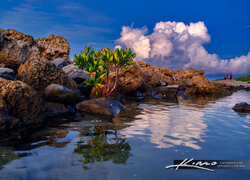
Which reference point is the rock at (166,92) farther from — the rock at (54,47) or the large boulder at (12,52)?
the rock at (54,47)

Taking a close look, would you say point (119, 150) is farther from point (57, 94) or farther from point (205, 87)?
point (205, 87)

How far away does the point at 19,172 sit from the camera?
3406 mm

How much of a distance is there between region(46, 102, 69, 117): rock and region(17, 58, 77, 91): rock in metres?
1.55

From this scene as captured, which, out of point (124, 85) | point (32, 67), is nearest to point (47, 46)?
point (124, 85)

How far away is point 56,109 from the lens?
9.37m

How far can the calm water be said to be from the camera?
11.3 ft

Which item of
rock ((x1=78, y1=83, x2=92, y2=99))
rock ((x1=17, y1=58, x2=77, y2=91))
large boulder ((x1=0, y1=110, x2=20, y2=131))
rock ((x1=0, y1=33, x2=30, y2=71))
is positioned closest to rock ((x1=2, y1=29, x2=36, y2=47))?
rock ((x1=0, y1=33, x2=30, y2=71))

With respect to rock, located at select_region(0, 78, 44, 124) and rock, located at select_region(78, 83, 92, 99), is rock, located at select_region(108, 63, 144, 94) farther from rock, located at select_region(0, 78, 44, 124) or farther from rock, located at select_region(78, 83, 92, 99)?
rock, located at select_region(0, 78, 44, 124)

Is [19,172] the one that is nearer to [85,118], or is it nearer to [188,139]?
[188,139]

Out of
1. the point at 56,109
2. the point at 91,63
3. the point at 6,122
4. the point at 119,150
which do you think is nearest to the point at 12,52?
the point at 91,63

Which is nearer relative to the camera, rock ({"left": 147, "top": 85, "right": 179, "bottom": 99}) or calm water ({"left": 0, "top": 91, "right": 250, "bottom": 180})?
calm water ({"left": 0, "top": 91, "right": 250, "bottom": 180})

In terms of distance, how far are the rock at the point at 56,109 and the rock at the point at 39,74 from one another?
155 cm

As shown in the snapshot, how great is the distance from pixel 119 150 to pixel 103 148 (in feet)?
1.30

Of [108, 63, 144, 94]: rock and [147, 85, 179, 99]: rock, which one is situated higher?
[108, 63, 144, 94]: rock
